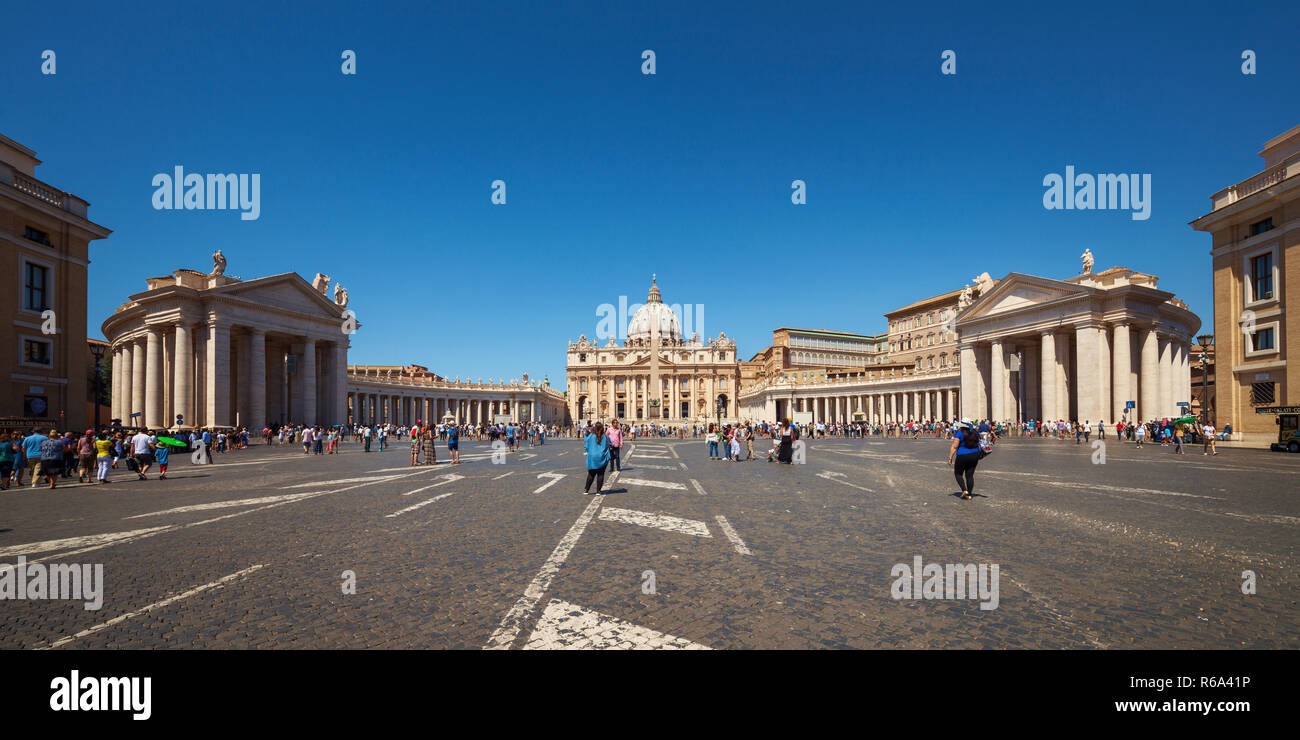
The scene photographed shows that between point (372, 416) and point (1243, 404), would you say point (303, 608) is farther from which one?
point (372, 416)

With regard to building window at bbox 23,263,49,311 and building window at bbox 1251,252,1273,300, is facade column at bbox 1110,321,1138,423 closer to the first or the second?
building window at bbox 1251,252,1273,300

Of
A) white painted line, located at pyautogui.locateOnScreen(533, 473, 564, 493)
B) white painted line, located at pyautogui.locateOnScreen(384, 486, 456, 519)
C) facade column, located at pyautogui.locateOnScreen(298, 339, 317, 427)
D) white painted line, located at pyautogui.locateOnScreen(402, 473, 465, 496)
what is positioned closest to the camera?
white painted line, located at pyautogui.locateOnScreen(384, 486, 456, 519)

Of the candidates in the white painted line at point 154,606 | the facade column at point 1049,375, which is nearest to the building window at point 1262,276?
the facade column at point 1049,375

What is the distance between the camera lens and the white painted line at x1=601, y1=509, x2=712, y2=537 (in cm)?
879

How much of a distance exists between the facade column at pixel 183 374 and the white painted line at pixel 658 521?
4494 cm

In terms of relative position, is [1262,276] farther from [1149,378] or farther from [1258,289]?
[1149,378]

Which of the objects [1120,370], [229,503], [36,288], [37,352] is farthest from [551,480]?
[1120,370]

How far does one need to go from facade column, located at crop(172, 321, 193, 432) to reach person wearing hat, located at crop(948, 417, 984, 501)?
49038 millimetres

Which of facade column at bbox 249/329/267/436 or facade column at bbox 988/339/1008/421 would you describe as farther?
facade column at bbox 988/339/1008/421

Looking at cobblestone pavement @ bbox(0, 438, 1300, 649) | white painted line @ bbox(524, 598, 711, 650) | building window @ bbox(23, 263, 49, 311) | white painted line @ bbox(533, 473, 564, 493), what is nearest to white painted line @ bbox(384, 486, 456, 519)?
cobblestone pavement @ bbox(0, 438, 1300, 649)

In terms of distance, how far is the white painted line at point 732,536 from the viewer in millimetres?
7379

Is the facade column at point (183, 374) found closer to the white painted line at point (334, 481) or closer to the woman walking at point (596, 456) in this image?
the white painted line at point (334, 481)

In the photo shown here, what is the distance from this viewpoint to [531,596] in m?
5.31

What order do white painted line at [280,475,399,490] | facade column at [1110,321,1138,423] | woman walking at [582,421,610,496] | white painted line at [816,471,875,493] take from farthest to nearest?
facade column at [1110,321,1138,423]
white painted line at [280,475,399,490]
white painted line at [816,471,875,493]
woman walking at [582,421,610,496]
